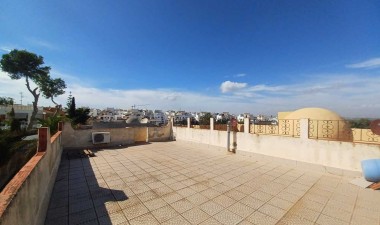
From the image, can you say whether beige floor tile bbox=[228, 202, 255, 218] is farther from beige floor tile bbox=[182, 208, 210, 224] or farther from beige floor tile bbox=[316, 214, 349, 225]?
beige floor tile bbox=[316, 214, 349, 225]

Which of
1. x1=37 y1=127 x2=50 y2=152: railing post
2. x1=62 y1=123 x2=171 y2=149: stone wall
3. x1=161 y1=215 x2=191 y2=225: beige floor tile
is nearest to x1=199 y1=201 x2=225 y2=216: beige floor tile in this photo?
x1=161 y1=215 x2=191 y2=225: beige floor tile

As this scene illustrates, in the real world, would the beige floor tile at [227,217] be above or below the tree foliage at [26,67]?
below

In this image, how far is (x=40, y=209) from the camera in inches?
142

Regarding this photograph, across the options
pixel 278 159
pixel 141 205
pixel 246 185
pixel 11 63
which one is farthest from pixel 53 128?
pixel 11 63

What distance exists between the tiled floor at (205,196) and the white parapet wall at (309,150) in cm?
48

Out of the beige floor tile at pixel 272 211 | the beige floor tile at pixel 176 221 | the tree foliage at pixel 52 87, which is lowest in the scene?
the beige floor tile at pixel 176 221

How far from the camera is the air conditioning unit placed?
38.8ft

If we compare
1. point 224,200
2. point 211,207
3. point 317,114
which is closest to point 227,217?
point 211,207

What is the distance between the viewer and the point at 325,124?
831 centimetres

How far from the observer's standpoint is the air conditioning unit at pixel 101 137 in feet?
38.8

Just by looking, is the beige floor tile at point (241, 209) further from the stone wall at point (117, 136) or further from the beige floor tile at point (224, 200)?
the stone wall at point (117, 136)

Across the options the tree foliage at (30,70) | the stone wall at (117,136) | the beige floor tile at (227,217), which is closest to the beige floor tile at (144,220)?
the beige floor tile at (227,217)

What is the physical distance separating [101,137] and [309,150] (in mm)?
11278

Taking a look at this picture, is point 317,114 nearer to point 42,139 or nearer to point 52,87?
point 42,139
